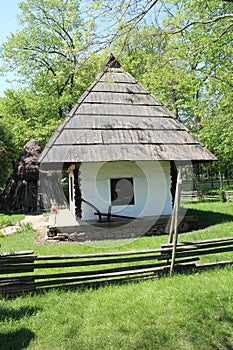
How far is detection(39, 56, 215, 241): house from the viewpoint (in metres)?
8.95

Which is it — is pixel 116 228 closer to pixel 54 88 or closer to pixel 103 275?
pixel 103 275

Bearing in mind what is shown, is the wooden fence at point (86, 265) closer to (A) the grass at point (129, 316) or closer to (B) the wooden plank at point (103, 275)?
(B) the wooden plank at point (103, 275)

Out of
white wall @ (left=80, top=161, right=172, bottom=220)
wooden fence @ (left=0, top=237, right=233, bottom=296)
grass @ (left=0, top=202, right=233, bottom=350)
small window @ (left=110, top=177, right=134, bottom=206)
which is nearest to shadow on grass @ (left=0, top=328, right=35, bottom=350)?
grass @ (left=0, top=202, right=233, bottom=350)

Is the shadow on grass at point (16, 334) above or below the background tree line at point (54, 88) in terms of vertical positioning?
below

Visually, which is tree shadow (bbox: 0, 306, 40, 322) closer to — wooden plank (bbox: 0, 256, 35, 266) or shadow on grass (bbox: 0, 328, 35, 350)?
shadow on grass (bbox: 0, 328, 35, 350)

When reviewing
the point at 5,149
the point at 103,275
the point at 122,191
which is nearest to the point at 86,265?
the point at 103,275

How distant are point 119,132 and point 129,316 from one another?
6715 millimetres

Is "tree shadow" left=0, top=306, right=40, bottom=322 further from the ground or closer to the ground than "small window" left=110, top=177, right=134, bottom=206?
closer to the ground

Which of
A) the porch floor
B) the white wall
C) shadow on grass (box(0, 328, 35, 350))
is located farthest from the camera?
the white wall

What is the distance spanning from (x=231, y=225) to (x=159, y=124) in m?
4.11

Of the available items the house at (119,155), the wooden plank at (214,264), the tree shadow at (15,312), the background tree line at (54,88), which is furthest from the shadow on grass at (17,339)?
the background tree line at (54,88)

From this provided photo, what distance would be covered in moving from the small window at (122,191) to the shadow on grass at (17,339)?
244 inches

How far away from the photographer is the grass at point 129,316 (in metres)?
3.21

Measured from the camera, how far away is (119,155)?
8.84m
